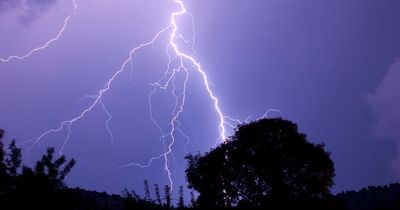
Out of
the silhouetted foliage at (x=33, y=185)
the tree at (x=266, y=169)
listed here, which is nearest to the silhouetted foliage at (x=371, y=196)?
the tree at (x=266, y=169)

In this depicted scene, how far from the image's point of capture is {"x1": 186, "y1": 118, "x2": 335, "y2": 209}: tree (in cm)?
2778

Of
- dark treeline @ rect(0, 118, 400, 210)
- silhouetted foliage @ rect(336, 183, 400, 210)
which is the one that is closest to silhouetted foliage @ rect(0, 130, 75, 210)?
dark treeline @ rect(0, 118, 400, 210)

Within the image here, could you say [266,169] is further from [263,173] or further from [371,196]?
[371,196]

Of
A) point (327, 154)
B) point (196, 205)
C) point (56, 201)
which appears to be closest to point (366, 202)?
point (327, 154)

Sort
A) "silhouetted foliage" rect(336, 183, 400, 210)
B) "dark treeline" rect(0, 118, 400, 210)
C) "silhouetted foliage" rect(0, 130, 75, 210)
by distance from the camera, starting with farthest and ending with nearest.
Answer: "silhouetted foliage" rect(336, 183, 400, 210) → "dark treeline" rect(0, 118, 400, 210) → "silhouetted foliage" rect(0, 130, 75, 210)

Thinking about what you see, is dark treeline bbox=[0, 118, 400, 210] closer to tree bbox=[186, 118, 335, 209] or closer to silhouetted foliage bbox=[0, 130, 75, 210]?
tree bbox=[186, 118, 335, 209]

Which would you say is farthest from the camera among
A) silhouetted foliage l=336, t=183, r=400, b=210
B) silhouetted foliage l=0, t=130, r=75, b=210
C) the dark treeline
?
silhouetted foliage l=336, t=183, r=400, b=210

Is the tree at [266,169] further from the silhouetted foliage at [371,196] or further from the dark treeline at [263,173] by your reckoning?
the silhouetted foliage at [371,196]

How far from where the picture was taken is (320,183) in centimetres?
2806

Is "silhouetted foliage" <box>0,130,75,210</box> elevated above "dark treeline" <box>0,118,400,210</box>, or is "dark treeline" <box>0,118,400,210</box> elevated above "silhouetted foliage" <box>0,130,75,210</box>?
"dark treeline" <box>0,118,400,210</box>

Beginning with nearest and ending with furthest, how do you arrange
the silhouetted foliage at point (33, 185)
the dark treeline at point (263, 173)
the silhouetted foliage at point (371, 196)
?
1. the silhouetted foliage at point (33, 185)
2. the dark treeline at point (263, 173)
3. the silhouetted foliage at point (371, 196)

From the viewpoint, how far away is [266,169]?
93.3 feet

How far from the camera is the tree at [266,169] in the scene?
2778 centimetres

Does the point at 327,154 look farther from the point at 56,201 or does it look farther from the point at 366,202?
the point at 366,202
